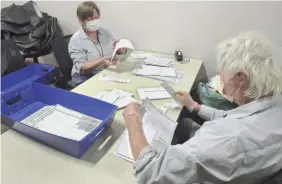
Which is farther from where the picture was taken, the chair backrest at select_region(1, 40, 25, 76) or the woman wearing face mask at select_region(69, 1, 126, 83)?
the chair backrest at select_region(1, 40, 25, 76)

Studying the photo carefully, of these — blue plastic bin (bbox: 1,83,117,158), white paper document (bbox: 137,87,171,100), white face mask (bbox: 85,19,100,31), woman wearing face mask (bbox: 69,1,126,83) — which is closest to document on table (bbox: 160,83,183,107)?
white paper document (bbox: 137,87,171,100)

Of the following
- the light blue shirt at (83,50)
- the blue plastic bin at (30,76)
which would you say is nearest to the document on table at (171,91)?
the light blue shirt at (83,50)

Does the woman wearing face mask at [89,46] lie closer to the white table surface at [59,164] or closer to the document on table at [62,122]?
the document on table at [62,122]

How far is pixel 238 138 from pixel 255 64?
0.29 metres

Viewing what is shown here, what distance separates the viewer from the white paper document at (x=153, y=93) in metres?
1.60

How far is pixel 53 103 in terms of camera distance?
1513 mm

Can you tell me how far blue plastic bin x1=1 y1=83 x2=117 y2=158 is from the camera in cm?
110

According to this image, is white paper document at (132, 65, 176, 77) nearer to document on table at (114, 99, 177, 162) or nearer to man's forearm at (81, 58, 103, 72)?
man's forearm at (81, 58, 103, 72)

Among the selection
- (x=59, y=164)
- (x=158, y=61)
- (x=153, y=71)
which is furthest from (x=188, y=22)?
(x=59, y=164)

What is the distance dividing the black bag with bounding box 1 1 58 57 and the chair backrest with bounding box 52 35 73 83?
1.69ft

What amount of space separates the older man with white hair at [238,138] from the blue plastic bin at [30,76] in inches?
66.7

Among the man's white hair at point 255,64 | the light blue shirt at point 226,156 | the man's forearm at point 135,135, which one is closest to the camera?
the light blue shirt at point 226,156

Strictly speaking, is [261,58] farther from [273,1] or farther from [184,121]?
[273,1]

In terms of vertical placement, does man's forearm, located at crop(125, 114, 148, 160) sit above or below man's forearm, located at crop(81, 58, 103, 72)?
above
